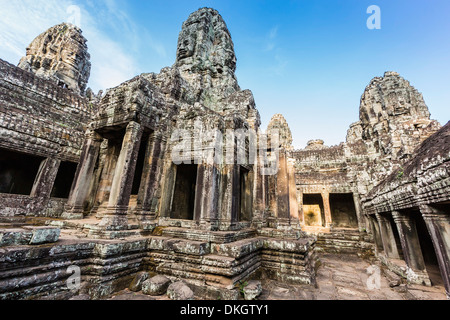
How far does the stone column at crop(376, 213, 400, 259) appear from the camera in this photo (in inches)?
308

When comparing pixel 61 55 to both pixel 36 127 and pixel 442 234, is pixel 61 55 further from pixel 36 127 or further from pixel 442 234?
pixel 442 234

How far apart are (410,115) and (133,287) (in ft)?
92.8

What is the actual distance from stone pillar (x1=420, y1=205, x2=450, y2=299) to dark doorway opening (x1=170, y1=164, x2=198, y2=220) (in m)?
7.29

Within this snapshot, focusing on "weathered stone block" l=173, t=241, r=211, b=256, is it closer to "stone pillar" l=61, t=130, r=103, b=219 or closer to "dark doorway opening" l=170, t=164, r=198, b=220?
"dark doorway opening" l=170, t=164, r=198, b=220

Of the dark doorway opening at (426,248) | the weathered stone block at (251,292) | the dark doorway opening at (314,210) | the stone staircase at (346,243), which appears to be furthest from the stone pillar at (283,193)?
the dark doorway opening at (314,210)

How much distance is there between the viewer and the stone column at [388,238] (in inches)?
308

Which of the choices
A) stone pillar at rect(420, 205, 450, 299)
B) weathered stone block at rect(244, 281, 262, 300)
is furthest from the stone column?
weathered stone block at rect(244, 281, 262, 300)

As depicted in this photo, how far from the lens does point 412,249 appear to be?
5863 millimetres

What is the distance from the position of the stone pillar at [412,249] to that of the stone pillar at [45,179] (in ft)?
43.3

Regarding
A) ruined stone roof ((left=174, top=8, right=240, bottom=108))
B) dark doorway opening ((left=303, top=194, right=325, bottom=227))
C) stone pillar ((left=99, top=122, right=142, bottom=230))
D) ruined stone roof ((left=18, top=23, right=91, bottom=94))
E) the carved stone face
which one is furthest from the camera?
ruined stone roof ((left=18, top=23, right=91, bottom=94))

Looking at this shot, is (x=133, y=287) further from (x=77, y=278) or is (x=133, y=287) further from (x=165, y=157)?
(x=165, y=157)

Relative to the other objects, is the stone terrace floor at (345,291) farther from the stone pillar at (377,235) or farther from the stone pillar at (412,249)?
the stone pillar at (377,235)

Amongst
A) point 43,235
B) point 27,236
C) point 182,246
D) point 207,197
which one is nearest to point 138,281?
point 182,246

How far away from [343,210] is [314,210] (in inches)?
99.7
